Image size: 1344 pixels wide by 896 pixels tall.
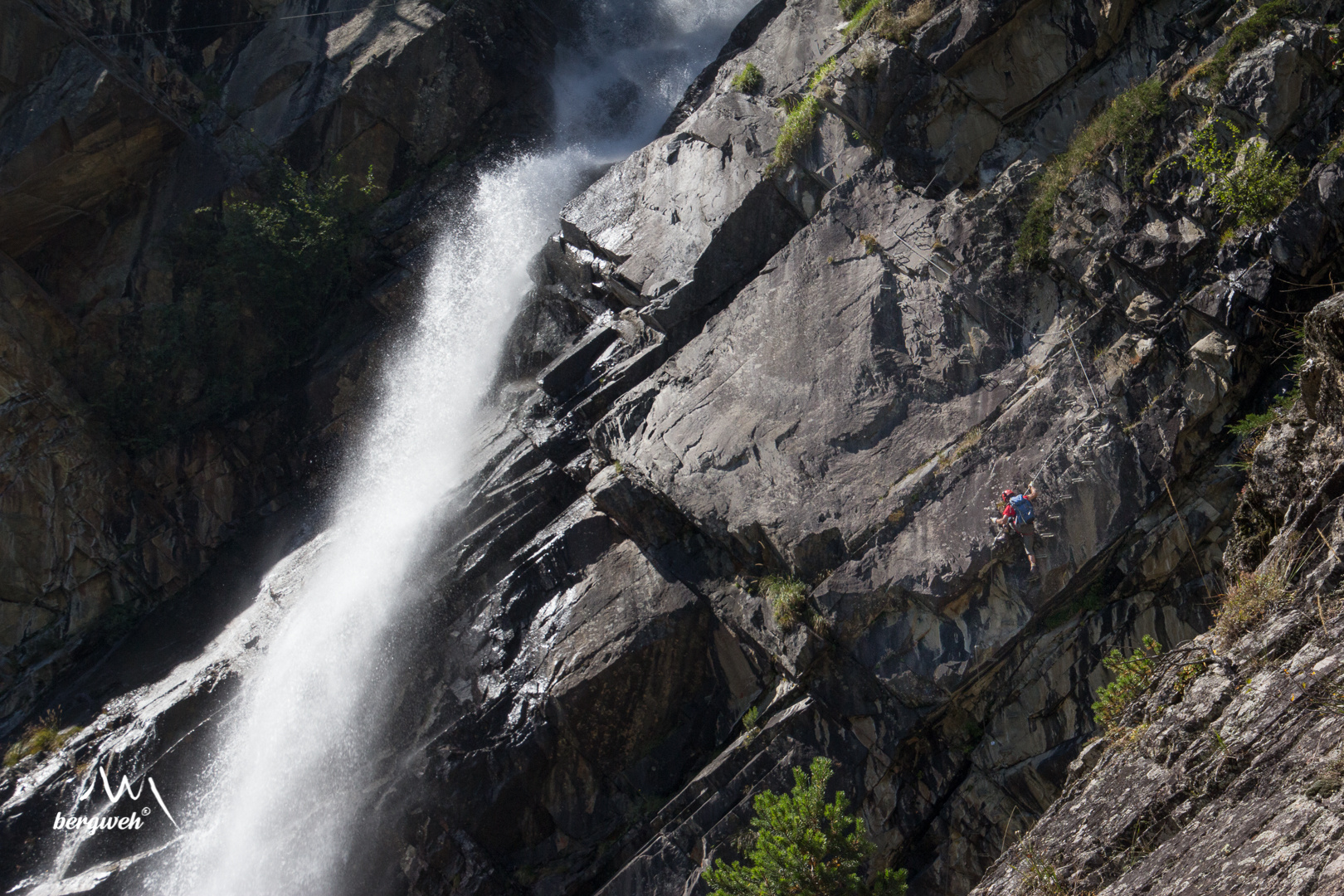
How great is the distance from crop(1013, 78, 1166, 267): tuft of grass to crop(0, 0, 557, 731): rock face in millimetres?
12054

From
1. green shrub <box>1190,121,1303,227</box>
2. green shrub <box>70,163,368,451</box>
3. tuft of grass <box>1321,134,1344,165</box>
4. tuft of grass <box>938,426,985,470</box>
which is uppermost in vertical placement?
green shrub <box>70,163,368,451</box>

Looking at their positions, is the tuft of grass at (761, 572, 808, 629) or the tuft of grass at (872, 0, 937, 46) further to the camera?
the tuft of grass at (872, 0, 937, 46)

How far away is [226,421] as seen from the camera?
1761 centimetres

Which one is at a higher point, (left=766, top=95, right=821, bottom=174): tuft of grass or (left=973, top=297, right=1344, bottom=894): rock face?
(left=766, top=95, right=821, bottom=174): tuft of grass

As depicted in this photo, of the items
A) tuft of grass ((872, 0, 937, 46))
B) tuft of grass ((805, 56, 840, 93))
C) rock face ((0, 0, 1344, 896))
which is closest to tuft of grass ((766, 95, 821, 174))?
rock face ((0, 0, 1344, 896))

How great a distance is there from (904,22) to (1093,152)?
3.32m

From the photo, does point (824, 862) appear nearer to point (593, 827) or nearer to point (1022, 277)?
point (593, 827)

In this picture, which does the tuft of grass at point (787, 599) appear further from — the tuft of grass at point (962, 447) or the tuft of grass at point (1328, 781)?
the tuft of grass at point (1328, 781)

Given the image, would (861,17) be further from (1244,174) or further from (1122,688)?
(1122,688)

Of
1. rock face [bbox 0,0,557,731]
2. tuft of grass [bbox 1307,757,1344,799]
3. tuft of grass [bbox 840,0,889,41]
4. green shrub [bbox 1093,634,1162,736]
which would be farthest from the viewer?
rock face [bbox 0,0,557,731]

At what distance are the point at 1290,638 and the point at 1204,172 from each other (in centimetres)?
596

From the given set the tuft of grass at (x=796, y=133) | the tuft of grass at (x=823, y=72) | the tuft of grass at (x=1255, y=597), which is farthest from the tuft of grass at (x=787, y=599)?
the tuft of grass at (x=823, y=72)

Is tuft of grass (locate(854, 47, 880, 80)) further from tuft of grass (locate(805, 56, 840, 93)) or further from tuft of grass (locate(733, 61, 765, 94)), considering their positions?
tuft of grass (locate(733, 61, 765, 94))

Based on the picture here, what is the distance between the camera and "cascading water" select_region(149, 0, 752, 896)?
38.7ft
